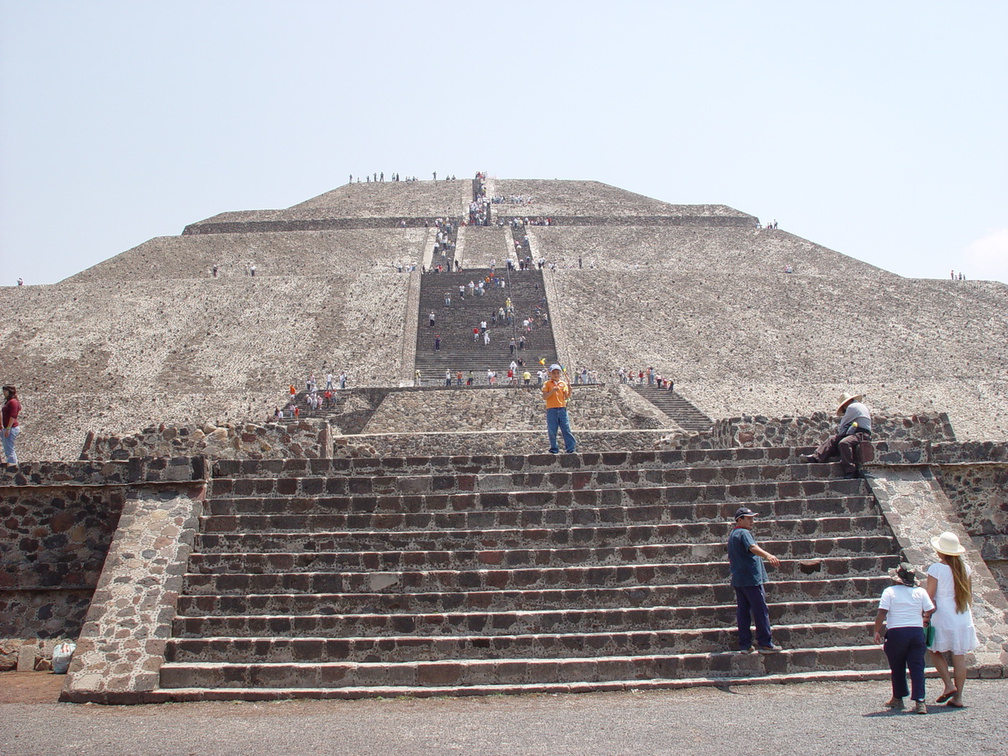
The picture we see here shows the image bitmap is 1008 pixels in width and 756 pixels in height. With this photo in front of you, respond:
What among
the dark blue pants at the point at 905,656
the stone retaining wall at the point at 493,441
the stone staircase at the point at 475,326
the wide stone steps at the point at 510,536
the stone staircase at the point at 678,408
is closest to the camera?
the dark blue pants at the point at 905,656

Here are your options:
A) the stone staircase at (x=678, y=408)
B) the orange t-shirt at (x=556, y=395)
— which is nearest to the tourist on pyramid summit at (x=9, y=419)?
the orange t-shirt at (x=556, y=395)

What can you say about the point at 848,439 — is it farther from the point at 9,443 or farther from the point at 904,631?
the point at 9,443

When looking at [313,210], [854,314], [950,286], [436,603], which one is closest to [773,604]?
[436,603]

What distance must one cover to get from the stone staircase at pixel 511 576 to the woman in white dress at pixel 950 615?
0.87 meters

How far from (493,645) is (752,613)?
192 centimetres

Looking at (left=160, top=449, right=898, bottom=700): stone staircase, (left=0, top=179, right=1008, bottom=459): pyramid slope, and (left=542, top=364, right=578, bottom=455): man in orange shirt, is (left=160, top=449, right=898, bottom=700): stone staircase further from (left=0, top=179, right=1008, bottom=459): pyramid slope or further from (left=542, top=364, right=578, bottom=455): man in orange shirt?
(left=0, top=179, right=1008, bottom=459): pyramid slope

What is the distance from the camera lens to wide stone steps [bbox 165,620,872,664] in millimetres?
7172

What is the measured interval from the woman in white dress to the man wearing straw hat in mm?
2369

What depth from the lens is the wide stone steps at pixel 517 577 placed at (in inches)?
304

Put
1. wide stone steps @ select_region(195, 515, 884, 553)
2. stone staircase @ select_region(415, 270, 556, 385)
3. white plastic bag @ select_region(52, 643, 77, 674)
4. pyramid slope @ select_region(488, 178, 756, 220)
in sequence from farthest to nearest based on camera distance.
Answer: pyramid slope @ select_region(488, 178, 756, 220)
stone staircase @ select_region(415, 270, 556, 385)
wide stone steps @ select_region(195, 515, 884, 553)
white plastic bag @ select_region(52, 643, 77, 674)

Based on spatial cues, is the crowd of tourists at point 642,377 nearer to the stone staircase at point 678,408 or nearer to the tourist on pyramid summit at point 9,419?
the stone staircase at point 678,408

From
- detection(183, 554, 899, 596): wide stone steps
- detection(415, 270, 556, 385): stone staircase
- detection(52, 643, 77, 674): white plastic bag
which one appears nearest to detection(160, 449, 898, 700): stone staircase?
detection(183, 554, 899, 596): wide stone steps

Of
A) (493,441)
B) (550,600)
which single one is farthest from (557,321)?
(550,600)

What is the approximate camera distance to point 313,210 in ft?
172
